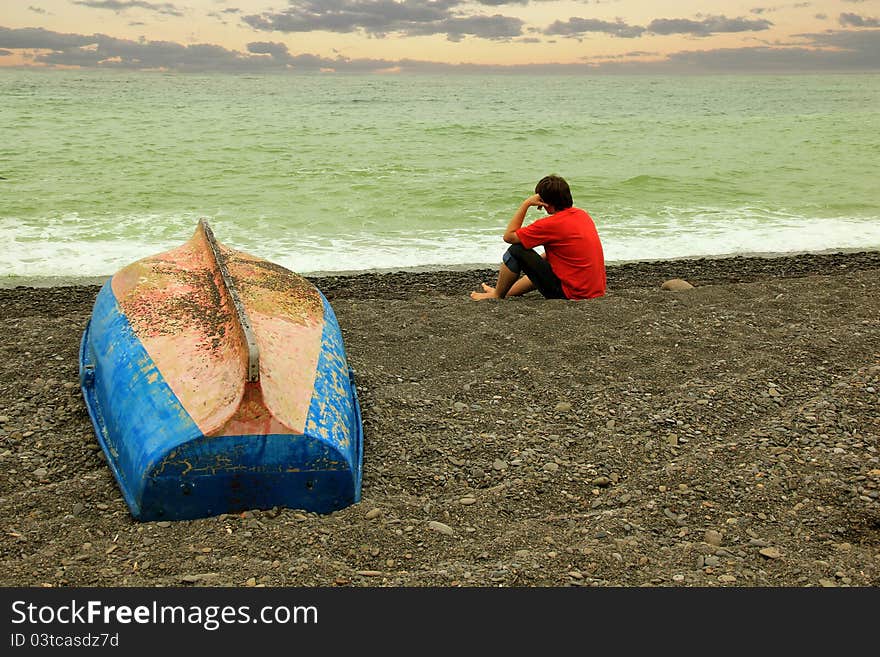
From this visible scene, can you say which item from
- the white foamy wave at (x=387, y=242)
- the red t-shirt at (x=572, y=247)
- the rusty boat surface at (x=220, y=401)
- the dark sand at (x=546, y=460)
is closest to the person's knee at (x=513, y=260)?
the red t-shirt at (x=572, y=247)

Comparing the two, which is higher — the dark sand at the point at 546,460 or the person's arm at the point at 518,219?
the person's arm at the point at 518,219

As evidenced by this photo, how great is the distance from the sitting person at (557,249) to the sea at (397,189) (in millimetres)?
3320

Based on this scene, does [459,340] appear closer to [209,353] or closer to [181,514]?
[209,353]

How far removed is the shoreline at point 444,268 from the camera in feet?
29.7

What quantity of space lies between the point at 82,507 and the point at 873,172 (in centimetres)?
2040

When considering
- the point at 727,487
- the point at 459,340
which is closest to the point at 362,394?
the point at 459,340

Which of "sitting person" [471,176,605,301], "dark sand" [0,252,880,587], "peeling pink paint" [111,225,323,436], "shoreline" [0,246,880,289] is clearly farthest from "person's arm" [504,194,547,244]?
"shoreline" [0,246,880,289]

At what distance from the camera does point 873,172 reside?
1923 cm

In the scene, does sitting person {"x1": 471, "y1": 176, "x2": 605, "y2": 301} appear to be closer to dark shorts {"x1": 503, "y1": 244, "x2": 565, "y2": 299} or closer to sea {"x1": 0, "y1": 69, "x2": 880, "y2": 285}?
dark shorts {"x1": 503, "y1": 244, "x2": 565, "y2": 299}

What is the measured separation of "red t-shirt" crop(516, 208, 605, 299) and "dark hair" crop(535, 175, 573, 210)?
93 mm

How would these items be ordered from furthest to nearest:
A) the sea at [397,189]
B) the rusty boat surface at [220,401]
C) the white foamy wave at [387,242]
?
1. the sea at [397,189]
2. the white foamy wave at [387,242]
3. the rusty boat surface at [220,401]

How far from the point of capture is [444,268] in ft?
32.6

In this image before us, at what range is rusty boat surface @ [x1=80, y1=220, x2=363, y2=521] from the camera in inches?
135

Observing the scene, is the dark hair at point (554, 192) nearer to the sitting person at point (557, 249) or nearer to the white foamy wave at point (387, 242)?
the sitting person at point (557, 249)
